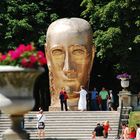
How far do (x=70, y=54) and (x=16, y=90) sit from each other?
21.0 metres

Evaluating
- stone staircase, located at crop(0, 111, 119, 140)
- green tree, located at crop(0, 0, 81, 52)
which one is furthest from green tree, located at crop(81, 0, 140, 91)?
stone staircase, located at crop(0, 111, 119, 140)

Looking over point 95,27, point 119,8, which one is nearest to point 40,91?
point 95,27

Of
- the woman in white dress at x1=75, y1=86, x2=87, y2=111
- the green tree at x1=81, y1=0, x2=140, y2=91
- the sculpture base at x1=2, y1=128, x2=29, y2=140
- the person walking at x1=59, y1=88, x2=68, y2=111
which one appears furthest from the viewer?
the green tree at x1=81, y1=0, x2=140, y2=91

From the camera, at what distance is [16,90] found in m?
14.7

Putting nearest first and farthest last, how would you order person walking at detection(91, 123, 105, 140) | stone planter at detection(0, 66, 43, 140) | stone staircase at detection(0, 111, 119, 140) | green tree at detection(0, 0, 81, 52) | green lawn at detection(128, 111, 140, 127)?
1. stone planter at detection(0, 66, 43, 140)
2. person walking at detection(91, 123, 105, 140)
3. stone staircase at detection(0, 111, 119, 140)
4. green lawn at detection(128, 111, 140, 127)
5. green tree at detection(0, 0, 81, 52)

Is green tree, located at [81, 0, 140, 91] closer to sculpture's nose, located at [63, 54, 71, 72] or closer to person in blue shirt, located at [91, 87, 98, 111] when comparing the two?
person in blue shirt, located at [91, 87, 98, 111]

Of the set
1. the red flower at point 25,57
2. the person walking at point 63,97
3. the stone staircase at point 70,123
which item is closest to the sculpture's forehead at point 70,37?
the person walking at point 63,97

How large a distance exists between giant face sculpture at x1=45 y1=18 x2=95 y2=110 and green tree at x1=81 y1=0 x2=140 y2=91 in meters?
1.49

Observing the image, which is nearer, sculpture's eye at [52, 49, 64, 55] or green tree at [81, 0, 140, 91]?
sculpture's eye at [52, 49, 64, 55]

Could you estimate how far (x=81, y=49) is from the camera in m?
35.9

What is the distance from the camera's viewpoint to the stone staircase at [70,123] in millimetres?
28844

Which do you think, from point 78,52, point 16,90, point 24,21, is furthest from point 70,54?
point 16,90

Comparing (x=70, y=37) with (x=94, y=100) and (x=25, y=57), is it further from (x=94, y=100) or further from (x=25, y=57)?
(x=25, y=57)

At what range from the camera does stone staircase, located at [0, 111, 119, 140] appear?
2884 centimetres
